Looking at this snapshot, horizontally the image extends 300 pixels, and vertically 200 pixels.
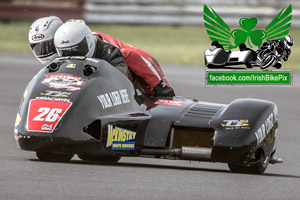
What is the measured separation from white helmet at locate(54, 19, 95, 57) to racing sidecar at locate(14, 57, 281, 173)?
0.67ft

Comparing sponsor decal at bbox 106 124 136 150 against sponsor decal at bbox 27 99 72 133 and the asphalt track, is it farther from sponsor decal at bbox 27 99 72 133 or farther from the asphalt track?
sponsor decal at bbox 27 99 72 133

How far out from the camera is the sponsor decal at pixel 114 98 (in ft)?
23.2

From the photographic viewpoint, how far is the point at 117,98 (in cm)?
729

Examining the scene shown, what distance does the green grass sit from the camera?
64.1 feet

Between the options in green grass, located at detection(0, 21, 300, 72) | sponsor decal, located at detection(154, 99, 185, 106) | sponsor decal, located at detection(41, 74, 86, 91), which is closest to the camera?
sponsor decal, located at detection(41, 74, 86, 91)

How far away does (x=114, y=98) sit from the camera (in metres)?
7.25

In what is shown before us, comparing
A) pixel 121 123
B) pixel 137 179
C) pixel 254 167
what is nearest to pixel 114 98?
pixel 121 123

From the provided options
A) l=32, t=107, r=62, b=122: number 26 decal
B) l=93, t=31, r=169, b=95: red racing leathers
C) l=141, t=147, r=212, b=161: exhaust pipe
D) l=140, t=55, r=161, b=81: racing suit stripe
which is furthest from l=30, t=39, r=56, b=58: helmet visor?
l=141, t=147, r=212, b=161: exhaust pipe

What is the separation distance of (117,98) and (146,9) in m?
16.2

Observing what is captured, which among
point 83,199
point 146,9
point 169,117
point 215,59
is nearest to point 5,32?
point 146,9

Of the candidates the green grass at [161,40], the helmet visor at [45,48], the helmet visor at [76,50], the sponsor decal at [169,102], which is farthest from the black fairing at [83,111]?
the green grass at [161,40]

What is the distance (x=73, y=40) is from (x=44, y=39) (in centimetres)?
42

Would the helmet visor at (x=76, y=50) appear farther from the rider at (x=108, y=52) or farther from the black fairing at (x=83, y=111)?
the black fairing at (x=83, y=111)

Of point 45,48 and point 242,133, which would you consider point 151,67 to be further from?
point 242,133
